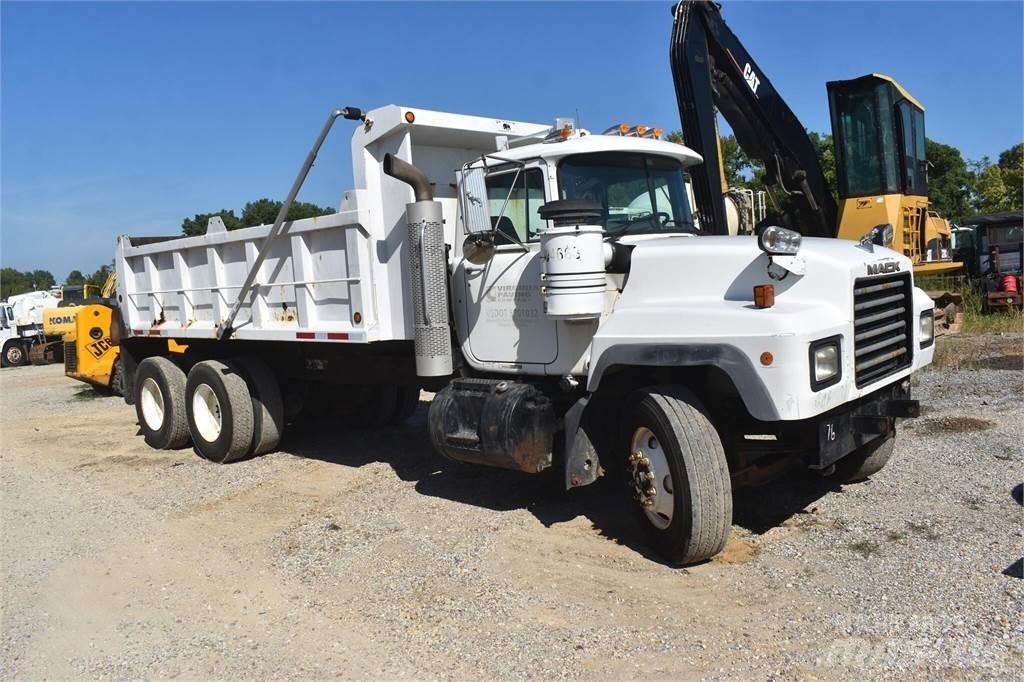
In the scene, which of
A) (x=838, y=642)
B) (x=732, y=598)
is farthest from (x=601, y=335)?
(x=838, y=642)

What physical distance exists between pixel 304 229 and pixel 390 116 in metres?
1.29

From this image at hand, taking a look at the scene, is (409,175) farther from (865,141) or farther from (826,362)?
(865,141)

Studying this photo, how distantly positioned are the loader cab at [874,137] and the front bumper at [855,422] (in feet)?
24.6

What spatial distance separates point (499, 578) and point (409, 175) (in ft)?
9.59

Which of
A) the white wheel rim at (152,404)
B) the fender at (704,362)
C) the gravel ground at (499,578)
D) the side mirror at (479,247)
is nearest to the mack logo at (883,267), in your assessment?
the fender at (704,362)

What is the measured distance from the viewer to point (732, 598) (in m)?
4.31

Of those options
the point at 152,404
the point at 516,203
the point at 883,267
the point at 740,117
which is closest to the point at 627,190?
the point at 516,203

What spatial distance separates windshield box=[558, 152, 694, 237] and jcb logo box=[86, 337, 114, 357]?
423 inches

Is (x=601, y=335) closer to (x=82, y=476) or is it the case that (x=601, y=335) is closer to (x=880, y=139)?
(x=82, y=476)

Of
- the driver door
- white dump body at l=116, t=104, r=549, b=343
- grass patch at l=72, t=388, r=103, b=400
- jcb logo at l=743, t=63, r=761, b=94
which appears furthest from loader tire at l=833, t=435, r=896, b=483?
grass patch at l=72, t=388, r=103, b=400

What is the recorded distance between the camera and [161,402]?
9.26m

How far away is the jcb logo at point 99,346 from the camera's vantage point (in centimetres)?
1363

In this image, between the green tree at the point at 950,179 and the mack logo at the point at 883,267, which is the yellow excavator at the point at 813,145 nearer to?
the mack logo at the point at 883,267

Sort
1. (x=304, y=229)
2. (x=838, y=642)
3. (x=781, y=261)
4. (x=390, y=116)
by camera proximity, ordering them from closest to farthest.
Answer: (x=838, y=642)
(x=781, y=261)
(x=390, y=116)
(x=304, y=229)
